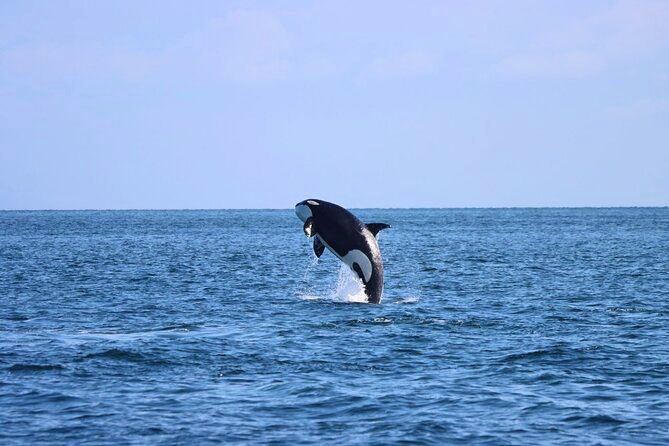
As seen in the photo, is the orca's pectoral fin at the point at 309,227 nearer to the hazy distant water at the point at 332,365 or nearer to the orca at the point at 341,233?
the orca at the point at 341,233

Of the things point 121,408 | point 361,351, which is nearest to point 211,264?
point 361,351

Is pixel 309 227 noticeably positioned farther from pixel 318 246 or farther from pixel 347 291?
pixel 347 291

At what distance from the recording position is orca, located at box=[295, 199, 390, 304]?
3062 cm

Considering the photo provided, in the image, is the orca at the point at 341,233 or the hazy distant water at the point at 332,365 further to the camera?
the orca at the point at 341,233

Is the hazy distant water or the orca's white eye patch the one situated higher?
the orca's white eye patch

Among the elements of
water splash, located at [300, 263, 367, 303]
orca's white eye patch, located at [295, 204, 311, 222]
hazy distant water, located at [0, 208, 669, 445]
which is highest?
orca's white eye patch, located at [295, 204, 311, 222]

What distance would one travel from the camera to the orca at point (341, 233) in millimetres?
30625

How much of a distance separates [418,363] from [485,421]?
5.65 metres

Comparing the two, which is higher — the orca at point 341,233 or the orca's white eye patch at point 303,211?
the orca's white eye patch at point 303,211

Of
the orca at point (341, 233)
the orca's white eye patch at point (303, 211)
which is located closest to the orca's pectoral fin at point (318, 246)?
the orca at point (341, 233)

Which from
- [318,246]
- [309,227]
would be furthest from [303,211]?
[318,246]

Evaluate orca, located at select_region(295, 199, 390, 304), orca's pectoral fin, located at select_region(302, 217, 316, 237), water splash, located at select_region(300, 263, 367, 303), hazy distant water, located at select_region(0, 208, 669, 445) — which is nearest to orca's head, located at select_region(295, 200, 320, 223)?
orca, located at select_region(295, 199, 390, 304)

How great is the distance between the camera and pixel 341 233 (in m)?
30.6

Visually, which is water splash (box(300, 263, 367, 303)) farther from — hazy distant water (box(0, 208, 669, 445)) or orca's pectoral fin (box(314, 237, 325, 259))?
orca's pectoral fin (box(314, 237, 325, 259))
